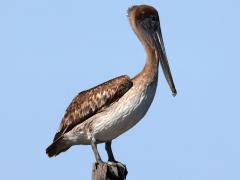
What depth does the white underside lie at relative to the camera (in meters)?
10.6

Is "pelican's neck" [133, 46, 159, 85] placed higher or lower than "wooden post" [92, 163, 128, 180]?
higher

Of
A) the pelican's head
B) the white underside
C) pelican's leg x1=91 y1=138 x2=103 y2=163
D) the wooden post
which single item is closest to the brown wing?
the white underside

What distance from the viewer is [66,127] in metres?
11.6

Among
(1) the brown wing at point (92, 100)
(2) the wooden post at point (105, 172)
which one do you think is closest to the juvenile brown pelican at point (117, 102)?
(1) the brown wing at point (92, 100)

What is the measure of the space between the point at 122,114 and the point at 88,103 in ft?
3.02

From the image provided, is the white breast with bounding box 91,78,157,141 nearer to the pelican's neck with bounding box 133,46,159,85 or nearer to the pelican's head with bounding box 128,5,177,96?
the pelican's neck with bounding box 133,46,159,85

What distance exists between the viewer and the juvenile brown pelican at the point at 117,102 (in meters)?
10.7

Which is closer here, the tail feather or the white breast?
the white breast

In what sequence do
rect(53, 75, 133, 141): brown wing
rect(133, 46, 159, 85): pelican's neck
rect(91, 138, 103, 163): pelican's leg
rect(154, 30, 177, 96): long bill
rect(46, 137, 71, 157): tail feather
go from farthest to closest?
rect(46, 137, 71, 157): tail feather < rect(154, 30, 177, 96): long bill < rect(53, 75, 133, 141): brown wing < rect(133, 46, 159, 85): pelican's neck < rect(91, 138, 103, 163): pelican's leg

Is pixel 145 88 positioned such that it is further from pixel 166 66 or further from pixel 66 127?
pixel 66 127

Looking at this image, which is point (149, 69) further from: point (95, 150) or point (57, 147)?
point (57, 147)

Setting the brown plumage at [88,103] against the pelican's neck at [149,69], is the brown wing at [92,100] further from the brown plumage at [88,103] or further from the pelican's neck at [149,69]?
the pelican's neck at [149,69]

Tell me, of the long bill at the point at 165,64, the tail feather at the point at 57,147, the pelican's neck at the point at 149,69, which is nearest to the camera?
the pelican's neck at the point at 149,69

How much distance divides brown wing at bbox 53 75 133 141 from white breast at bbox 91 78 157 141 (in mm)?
173
